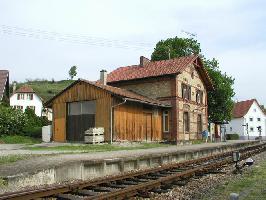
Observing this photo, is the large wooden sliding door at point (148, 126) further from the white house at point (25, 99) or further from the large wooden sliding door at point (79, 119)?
the white house at point (25, 99)

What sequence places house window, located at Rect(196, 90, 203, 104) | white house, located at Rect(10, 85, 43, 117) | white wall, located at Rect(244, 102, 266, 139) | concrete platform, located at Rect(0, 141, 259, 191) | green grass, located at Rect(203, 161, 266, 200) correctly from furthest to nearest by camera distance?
1. white wall, located at Rect(244, 102, 266, 139)
2. white house, located at Rect(10, 85, 43, 117)
3. house window, located at Rect(196, 90, 203, 104)
4. concrete platform, located at Rect(0, 141, 259, 191)
5. green grass, located at Rect(203, 161, 266, 200)

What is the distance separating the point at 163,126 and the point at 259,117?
57.3 metres

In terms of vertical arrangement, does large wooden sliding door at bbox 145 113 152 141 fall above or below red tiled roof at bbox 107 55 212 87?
below

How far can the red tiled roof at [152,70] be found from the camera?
111ft

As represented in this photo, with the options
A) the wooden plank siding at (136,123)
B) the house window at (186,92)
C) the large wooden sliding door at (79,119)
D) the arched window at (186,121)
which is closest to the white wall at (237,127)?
the house window at (186,92)

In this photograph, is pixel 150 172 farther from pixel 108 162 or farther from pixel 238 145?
pixel 238 145

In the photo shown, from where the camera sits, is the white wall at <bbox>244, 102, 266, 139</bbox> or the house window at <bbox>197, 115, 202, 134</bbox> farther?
the white wall at <bbox>244, 102, 266, 139</bbox>

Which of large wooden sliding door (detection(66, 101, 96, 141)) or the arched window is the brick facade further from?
large wooden sliding door (detection(66, 101, 96, 141))

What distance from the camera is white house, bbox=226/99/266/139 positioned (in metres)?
80.6

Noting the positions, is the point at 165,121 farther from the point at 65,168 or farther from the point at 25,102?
the point at 25,102

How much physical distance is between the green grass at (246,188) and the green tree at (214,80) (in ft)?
120

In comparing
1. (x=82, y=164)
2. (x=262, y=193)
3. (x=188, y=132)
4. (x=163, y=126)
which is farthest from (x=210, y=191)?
(x=188, y=132)

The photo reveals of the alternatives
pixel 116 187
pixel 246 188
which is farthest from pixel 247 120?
pixel 116 187

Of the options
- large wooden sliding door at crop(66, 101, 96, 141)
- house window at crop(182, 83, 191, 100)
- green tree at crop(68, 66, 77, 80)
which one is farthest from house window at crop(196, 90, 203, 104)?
green tree at crop(68, 66, 77, 80)
